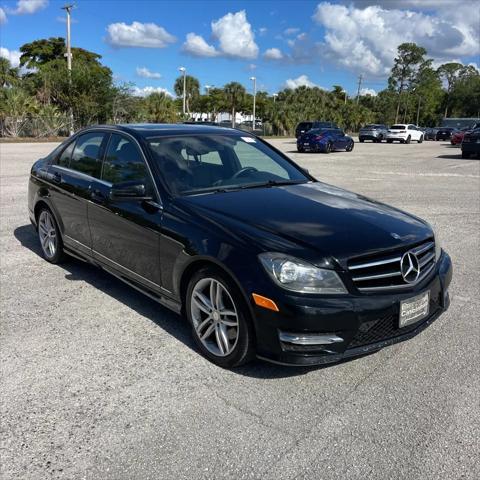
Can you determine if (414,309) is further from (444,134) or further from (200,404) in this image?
(444,134)

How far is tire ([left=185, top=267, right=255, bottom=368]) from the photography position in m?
3.25

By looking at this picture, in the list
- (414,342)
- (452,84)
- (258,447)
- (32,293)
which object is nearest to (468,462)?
(258,447)

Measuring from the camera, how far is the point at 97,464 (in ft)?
8.39

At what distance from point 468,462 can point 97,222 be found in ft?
11.1

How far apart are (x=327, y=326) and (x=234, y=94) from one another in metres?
77.2

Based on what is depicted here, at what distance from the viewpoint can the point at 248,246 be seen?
3203mm

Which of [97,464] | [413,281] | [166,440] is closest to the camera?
[97,464]

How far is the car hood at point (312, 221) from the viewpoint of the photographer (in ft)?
10.6

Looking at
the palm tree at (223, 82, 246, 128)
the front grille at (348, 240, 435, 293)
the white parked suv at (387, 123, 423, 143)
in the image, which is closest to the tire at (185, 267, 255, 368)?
the front grille at (348, 240, 435, 293)

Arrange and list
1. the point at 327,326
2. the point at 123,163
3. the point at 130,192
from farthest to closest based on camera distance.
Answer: the point at 123,163, the point at 130,192, the point at 327,326

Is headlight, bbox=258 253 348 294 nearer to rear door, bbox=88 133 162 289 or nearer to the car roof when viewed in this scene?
rear door, bbox=88 133 162 289

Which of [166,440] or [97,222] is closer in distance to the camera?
[166,440]

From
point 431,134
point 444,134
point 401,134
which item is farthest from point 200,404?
point 431,134

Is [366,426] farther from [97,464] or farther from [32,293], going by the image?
[32,293]
